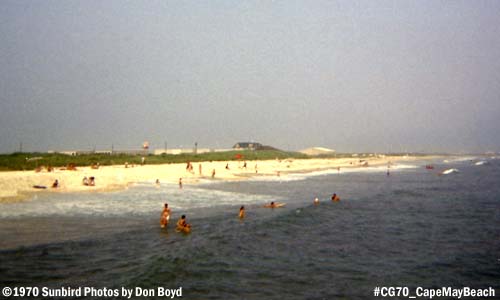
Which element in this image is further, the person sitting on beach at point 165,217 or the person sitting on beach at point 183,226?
the person sitting on beach at point 165,217

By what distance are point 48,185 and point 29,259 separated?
66.8 ft

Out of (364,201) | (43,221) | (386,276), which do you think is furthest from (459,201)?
(43,221)

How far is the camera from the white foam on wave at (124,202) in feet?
69.8

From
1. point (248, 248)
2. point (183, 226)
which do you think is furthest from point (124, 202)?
point (248, 248)

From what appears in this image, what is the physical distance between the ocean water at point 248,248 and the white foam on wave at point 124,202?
11 centimetres

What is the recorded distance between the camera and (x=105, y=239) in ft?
51.5

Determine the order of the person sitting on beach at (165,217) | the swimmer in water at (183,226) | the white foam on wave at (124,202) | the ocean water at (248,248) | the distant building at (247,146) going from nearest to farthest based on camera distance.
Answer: the ocean water at (248,248) → the swimmer in water at (183,226) → the person sitting on beach at (165,217) → the white foam on wave at (124,202) → the distant building at (247,146)

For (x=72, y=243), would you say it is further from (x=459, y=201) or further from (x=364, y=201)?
(x=459, y=201)

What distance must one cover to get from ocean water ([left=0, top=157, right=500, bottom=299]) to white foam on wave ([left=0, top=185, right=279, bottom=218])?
11cm

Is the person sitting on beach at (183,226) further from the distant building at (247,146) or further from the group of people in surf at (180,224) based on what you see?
the distant building at (247,146)

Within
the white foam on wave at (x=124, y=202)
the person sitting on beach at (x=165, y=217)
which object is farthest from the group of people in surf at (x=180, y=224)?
the white foam on wave at (x=124, y=202)

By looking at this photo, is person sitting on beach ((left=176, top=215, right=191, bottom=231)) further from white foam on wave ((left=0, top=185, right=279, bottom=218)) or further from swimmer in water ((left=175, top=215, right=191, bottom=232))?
white foam on wave ((left=0, top=185, right=279, bottom=218))

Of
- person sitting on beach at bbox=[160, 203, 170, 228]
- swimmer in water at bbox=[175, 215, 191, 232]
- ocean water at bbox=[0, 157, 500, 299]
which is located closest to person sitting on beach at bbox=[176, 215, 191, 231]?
swimmer in water at bbox=[175, 215, 191, 232]

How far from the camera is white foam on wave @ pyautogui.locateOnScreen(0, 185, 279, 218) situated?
2127 cm
